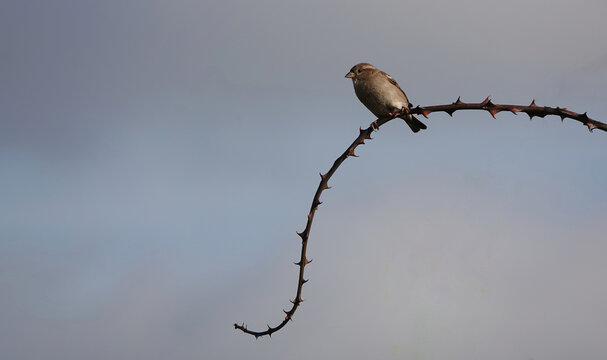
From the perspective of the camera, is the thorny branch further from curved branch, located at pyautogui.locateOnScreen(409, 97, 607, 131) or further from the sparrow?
the sparrow

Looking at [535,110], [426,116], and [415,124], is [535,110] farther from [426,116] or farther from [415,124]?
[415,124]

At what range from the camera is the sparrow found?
12570mm

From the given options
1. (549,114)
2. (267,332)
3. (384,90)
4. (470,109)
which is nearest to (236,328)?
(267,332)

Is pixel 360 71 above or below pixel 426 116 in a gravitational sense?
above

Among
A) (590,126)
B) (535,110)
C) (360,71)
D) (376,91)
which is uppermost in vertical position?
(360,71)

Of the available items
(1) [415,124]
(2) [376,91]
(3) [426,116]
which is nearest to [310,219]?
(3) [426,116]

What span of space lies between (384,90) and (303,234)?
684 cm

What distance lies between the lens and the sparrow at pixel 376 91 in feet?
41.2

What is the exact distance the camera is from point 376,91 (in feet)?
41.5

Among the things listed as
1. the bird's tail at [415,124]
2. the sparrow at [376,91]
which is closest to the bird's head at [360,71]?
the sparrow at [376,91]

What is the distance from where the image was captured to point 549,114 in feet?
19.6

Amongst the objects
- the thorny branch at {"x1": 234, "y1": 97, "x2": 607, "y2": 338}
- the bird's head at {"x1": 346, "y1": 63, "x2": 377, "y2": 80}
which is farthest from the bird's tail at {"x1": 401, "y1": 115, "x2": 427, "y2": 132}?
the thorny branch at {"x1": 234, "y1": 97, "x2": 607, "y2": 338}

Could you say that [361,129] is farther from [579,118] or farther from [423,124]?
[423,124]

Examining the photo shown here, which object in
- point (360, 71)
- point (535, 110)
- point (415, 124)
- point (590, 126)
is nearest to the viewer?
point (590, 126)
